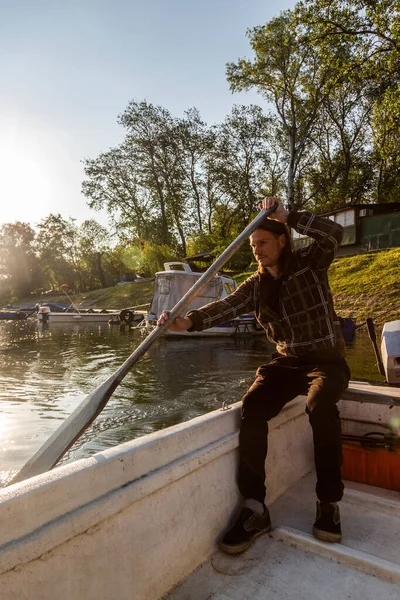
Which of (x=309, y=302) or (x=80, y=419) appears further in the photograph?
(x=80, y=419)

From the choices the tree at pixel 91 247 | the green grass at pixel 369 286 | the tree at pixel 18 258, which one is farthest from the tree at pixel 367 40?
the tree at pixel 18 258

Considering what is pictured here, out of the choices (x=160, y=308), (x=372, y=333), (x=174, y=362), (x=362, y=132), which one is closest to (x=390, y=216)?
(x=362, y=132)

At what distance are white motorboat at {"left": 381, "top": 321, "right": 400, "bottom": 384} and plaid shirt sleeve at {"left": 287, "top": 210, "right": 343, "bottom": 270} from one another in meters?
2.85

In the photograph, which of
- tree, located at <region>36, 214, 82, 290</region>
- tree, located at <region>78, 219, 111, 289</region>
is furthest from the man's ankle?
tree, located at <region>36, 214, 82, 290</region>

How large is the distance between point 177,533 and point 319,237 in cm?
205

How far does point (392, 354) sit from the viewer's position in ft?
17.4

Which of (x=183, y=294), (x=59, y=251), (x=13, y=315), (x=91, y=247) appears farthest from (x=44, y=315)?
(x=59, y=251)

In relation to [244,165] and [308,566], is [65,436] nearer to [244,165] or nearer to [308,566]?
[308,566]

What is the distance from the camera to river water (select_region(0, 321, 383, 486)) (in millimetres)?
6773

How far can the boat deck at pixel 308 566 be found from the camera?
211 cm

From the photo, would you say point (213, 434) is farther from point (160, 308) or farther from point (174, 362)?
point (160, 308)

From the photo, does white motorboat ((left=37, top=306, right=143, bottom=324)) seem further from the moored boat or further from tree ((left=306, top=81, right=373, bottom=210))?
tree ((left=306, top=81, right=373, bottom=210))

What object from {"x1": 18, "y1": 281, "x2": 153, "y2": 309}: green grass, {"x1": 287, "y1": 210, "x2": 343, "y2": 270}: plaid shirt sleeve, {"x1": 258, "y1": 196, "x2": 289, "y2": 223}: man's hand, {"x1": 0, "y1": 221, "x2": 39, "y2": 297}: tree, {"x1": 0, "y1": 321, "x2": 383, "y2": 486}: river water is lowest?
{"x1": 0, "y1": 321, "x2": 383, "y2": 486}: river water

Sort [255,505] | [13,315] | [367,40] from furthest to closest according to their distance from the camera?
[13,315], [367,40], [255,505]
